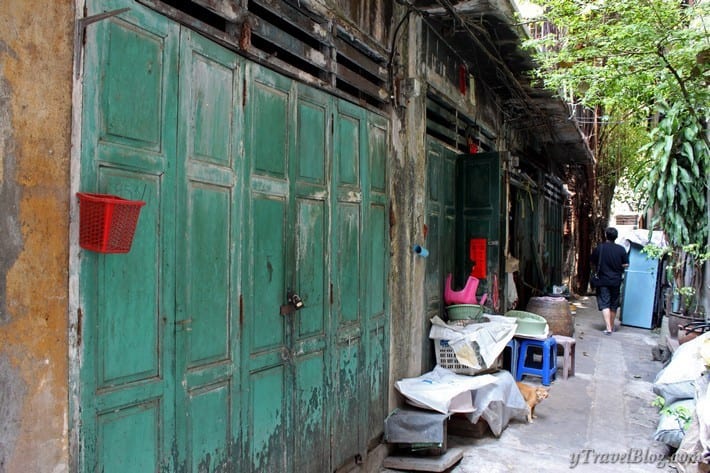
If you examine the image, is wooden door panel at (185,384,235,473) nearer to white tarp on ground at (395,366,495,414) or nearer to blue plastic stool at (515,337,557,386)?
white tarp on ground at (395,366,495,414)

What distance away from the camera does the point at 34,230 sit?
199 cm

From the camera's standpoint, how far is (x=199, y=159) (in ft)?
9.20

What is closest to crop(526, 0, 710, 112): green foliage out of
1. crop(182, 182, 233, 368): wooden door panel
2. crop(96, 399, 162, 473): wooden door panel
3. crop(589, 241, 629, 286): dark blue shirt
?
crop(589, 241, 629, 286): dark blue shirt

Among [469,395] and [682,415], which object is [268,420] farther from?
[682,415]

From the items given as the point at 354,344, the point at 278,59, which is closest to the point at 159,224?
the point at 278,59

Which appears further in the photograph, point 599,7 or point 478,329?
point 599,7

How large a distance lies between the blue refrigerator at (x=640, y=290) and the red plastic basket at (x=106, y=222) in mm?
11540

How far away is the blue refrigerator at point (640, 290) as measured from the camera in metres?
11.3

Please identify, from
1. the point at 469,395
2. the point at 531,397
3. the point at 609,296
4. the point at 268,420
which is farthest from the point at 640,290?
the point at 268,420

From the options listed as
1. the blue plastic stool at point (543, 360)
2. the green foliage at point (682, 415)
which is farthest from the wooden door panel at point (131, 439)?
the blue plastic stool at point (543, 360)

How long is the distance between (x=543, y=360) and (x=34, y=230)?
6.50 meters

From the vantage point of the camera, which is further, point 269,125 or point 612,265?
point 612,265

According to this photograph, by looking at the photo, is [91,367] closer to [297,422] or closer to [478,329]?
[297,422]

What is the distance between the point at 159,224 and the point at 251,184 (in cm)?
77
